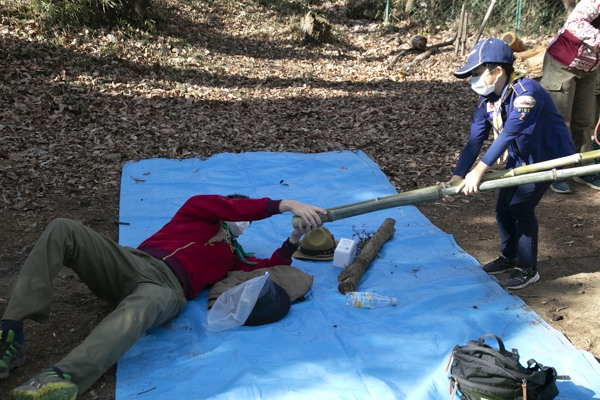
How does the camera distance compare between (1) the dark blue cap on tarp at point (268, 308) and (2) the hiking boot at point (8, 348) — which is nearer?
(2) the hiking boot at point (8, 348)

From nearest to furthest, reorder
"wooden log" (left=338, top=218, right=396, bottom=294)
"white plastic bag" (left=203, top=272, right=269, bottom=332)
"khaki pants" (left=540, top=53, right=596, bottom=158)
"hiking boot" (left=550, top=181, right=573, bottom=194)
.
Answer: "white plastic bag" (left=203, top=272, right=269, bottom=332) → "wooden log" (left=338, top=218, right=396, bottom=294) → "khaki pants" (left=540, top=53, right=596, bottom=158) → "hiking boot" (left=550, top=181, right=573, bottom=194)

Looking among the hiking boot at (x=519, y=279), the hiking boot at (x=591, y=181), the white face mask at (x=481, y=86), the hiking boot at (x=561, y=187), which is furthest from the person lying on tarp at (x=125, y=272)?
the hiking boot at (x=591, y=181)

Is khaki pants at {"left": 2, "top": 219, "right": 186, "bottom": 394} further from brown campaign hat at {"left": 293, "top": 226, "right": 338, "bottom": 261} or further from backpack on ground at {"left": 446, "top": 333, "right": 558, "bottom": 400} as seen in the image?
backpack on ground at {"left": 446, "top": 333, "right": 558, "bottom": 400}

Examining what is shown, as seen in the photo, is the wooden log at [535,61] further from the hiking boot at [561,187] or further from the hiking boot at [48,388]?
the hiking boot at [48,388]

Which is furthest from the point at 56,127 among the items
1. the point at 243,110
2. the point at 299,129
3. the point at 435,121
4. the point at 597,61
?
the point at 597,61

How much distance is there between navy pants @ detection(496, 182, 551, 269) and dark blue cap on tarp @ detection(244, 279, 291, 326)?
5.78ft

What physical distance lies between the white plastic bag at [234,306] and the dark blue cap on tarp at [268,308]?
0.04m

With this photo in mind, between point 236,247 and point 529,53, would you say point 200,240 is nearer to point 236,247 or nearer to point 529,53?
point 236,247

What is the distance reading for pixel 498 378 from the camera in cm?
263

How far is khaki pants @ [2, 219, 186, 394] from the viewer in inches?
110

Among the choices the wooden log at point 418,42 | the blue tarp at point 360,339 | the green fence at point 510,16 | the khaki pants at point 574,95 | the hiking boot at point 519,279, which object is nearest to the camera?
the blue tarp at point 360,339

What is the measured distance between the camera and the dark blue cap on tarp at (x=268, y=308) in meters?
3.48

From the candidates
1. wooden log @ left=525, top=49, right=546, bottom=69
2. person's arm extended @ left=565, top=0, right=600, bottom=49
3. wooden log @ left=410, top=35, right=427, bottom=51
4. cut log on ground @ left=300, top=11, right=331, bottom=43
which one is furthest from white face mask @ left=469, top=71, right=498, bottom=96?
cut log on ground @ left=300, top=11, right=331, bottom=43

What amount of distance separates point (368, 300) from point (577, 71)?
3.47 m
